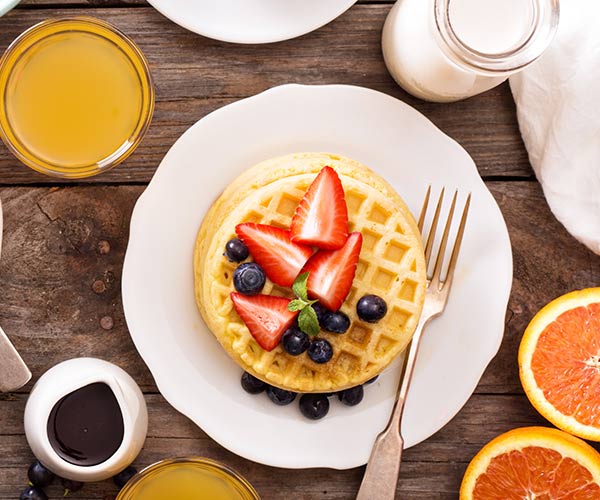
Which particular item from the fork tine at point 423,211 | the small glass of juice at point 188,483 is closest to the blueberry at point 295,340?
the small glass of juice at point 188,483

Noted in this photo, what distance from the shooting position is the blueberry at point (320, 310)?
6.19ft

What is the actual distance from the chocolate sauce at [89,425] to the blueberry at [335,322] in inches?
21.6

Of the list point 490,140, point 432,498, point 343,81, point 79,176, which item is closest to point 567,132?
point 490,140

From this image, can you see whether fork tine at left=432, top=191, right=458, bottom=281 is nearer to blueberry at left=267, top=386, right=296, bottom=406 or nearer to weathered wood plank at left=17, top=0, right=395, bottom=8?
blueberry at left=267, top=386, right=296, bottom=406

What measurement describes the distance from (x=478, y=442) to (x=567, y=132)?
0.87 metres

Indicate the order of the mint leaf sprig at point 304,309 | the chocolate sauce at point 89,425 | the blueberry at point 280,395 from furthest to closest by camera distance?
1. the blueberry at point 280,395
2. the chocolate sauce at point 89,425
3. the mint leaf sprig at point 304,309

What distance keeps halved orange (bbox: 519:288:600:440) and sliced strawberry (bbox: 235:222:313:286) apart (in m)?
0.69

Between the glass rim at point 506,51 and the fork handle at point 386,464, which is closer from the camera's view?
the glass rim at point 506,51

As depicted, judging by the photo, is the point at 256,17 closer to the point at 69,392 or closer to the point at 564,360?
the point at 69,392

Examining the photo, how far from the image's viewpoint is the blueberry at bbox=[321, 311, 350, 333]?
187 centimetres

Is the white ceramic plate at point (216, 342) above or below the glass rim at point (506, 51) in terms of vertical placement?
below

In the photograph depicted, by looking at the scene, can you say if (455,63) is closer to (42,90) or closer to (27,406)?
(42,90)

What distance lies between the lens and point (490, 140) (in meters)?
2.20

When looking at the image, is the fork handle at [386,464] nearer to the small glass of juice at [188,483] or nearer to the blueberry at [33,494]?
the small glass of juice at [188,483]
